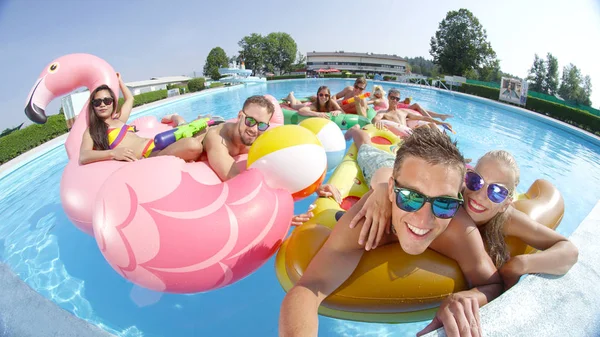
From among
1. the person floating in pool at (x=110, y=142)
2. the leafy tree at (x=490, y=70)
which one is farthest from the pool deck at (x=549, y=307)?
the leafy tree at (x=490, y=70)

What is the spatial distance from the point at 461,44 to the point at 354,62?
26029 mm

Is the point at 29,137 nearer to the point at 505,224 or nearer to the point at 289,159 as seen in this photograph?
the point at 289,159

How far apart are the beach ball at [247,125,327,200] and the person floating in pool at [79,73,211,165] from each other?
2.35ft

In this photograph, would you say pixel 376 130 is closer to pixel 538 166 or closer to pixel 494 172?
pixel 494 172

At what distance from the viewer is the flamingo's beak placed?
157 inches

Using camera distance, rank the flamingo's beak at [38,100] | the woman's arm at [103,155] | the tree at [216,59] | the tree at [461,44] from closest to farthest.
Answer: the woman's arm at [103,155]
the flamingo's beak at [38,100]
the tree at [461,44]
the tree at [216,59]

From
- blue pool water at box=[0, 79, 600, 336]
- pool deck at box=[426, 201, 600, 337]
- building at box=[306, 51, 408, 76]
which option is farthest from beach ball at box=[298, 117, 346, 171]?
building at box=[306, 51, 408, 76]

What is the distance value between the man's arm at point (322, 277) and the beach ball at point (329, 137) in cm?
286

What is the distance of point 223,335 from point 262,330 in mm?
328

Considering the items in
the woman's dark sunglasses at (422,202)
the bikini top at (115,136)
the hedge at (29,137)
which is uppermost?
the woman's dark sunglasses at (422,202)

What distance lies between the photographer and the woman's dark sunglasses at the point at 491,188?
179cm

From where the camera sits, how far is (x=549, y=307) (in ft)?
5.74

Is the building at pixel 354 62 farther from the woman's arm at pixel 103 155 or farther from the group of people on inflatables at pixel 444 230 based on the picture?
the group of people on inflatables at pixel 444 230

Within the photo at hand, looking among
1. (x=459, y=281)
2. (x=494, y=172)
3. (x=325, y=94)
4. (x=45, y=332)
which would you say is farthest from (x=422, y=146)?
(x=325, y=94)
